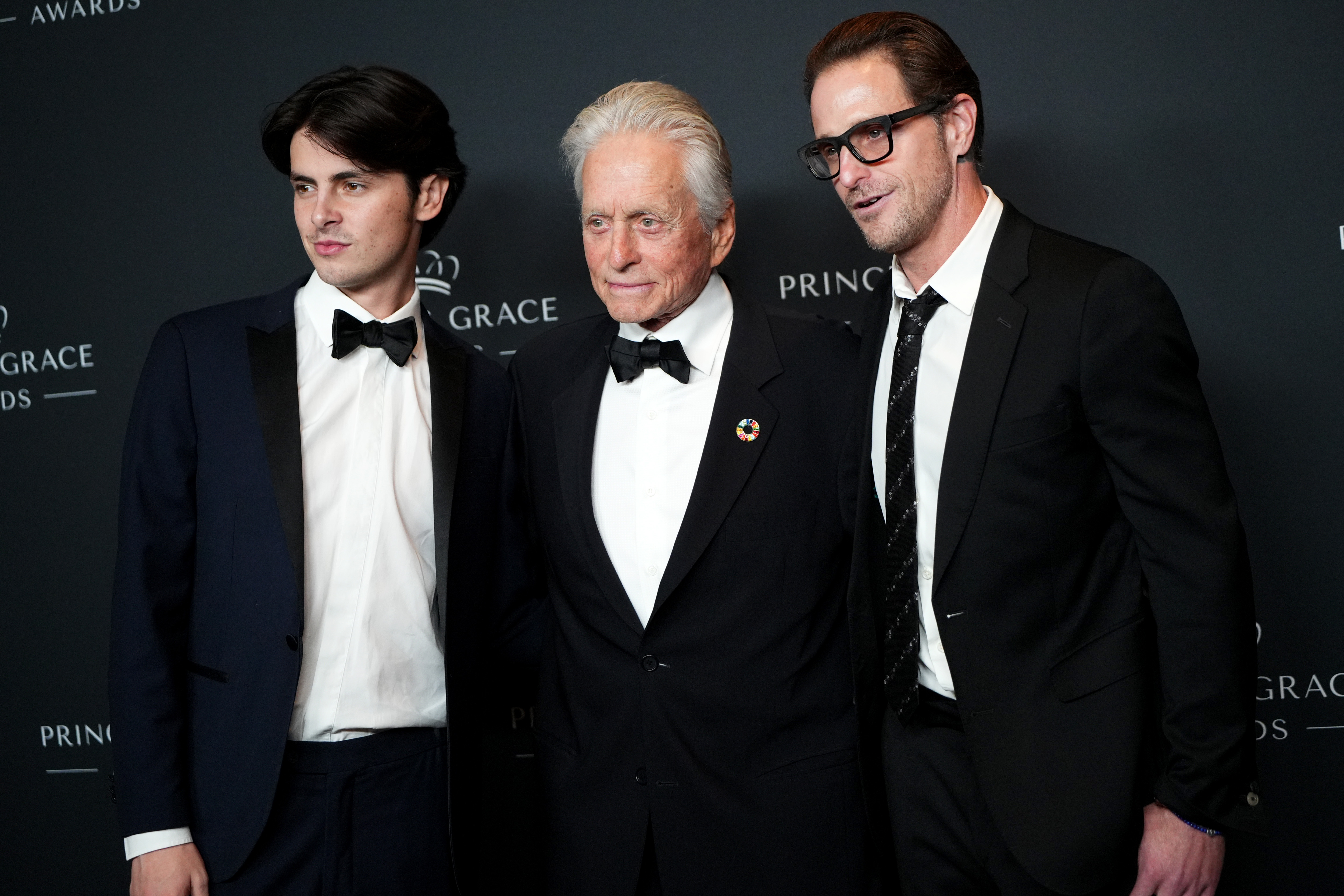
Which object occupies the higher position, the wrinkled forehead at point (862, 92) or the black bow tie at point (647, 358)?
the wrinkled forehead at point (862, 92)

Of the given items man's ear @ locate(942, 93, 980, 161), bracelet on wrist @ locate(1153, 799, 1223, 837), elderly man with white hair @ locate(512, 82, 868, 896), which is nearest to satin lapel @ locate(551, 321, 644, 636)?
elderly man with white hair @ locate(512, 82, 868, 896)

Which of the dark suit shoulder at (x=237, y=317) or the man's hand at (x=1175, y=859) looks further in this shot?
the dark suit shoulder at (x=237, y=317)

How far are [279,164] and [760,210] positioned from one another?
121 cm

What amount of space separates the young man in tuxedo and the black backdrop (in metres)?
0.73

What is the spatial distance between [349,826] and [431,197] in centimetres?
124

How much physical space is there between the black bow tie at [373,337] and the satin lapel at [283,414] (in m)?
0.09

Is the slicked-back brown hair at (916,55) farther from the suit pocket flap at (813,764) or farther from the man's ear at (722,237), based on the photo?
the suit pocket flap at (813,764)

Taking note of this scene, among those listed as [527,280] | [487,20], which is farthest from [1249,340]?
[487,20]

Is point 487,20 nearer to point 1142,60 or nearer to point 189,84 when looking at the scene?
point 189,84

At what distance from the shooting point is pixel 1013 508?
170cm

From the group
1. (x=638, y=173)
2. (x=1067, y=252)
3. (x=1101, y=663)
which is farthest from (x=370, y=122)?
(x=1101, y=663)

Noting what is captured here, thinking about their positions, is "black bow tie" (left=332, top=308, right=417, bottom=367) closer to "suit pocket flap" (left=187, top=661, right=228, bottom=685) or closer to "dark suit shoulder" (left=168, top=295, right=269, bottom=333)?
"dark suit shoulder" (left=168, top=295, right=269, bottom=333)

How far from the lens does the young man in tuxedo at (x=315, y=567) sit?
1859mm

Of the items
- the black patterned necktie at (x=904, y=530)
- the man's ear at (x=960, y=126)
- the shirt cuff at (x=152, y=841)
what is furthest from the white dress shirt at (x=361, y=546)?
the man's ear at (x=960, y=126)
